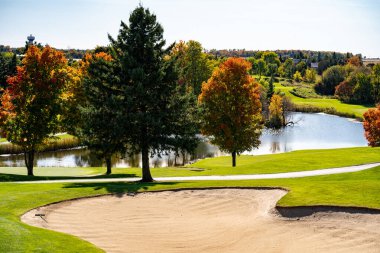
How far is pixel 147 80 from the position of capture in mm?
30906

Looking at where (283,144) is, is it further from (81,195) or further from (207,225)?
(207,225)

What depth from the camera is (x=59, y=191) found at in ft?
84.2

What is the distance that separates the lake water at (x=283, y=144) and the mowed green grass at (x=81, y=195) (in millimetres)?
13553

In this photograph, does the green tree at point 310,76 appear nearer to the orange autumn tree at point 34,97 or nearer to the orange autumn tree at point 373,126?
the orange autumn tree at point 373,126

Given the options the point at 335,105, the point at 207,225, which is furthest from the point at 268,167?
the point at 335,105

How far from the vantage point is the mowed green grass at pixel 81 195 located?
15.3 m

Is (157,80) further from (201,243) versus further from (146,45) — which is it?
(201,243)

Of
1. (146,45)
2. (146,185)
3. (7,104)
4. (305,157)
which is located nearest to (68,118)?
(7,104)

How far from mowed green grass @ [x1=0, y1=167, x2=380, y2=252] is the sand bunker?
3.13 feet

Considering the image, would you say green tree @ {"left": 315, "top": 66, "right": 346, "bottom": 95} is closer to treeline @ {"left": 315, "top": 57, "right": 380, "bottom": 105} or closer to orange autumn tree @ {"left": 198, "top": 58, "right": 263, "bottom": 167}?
treeline @ {"left": 315, "top": 57, "right": 380, "bottom": 105}

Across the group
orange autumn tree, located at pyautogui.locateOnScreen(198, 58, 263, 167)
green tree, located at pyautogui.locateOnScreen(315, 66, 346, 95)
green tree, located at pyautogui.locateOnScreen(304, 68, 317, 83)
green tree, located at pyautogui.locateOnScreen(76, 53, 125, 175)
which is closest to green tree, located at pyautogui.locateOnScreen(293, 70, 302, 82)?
green tree, located at pyautogui.locateOnScreen(304, 68, 317, 83)

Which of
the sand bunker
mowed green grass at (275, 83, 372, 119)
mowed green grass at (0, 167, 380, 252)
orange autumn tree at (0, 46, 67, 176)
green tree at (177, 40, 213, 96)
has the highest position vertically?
green tree at (177, 40, 213, 96)

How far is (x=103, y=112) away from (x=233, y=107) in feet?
55.2

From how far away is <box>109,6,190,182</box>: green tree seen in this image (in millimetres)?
31016
